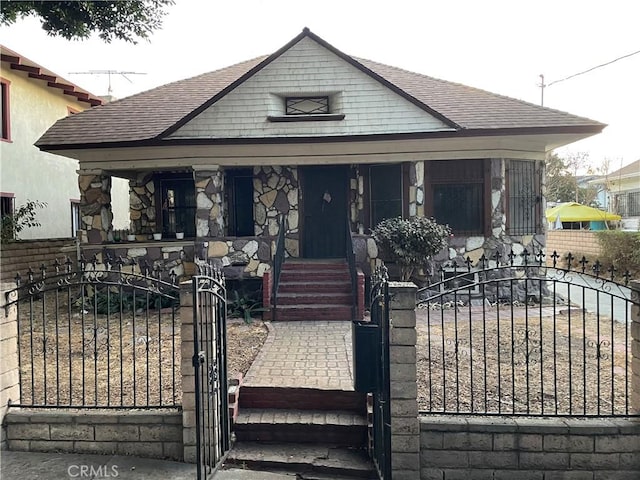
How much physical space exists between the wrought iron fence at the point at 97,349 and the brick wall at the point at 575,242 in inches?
503

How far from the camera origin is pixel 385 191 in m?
10.1

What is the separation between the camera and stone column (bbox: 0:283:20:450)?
4.09 meters

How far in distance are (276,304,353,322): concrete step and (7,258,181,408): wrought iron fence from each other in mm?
1958

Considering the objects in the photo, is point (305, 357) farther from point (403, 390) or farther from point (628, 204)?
point (628, 204)

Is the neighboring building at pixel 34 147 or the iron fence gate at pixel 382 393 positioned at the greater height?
the neighboring building at pixel 34 147

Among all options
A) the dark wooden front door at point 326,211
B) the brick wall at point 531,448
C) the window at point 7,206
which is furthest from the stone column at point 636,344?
the window at point 7,206

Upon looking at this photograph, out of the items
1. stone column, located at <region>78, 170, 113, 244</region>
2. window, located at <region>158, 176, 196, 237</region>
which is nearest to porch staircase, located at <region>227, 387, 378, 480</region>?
stone column, located at <region>78, 170, 113, 244</region>

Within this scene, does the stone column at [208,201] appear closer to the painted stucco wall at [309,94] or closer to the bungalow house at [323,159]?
the bungalow house at [323,159]

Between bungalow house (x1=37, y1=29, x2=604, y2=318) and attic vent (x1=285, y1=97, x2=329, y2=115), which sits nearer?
bungalow house (x1=37, y1=29, x2=604, y2=318)

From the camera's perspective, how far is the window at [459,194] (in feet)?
31.8

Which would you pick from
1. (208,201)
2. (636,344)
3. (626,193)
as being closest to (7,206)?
(208,201)

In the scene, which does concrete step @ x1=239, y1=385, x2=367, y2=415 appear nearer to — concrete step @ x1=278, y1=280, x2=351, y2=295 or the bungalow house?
the bungalow house

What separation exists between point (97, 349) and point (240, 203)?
5405 mm

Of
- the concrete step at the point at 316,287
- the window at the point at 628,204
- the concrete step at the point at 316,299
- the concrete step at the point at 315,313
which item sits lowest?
the concrete step at the point at 315,313
